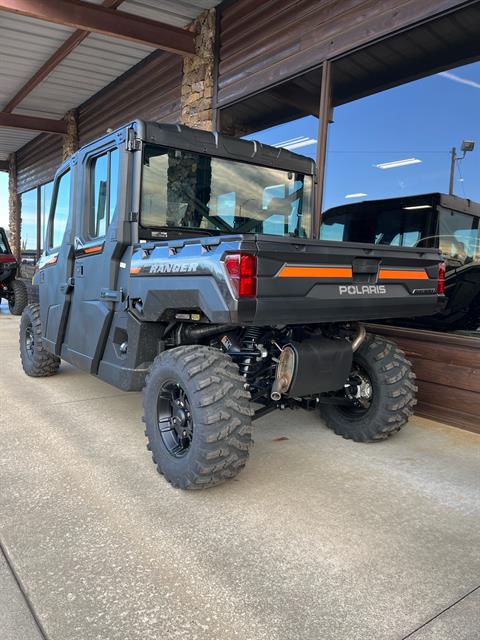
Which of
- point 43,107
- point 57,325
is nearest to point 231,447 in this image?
point 57,325

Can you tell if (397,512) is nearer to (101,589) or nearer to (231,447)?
(231,447)

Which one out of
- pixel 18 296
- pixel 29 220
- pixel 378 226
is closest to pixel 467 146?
pixel 378 226

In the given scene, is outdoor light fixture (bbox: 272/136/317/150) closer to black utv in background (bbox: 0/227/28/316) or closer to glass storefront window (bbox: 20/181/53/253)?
black utv in background (bbox: 0/227/28/316)

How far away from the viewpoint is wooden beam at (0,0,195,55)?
18.7 ft

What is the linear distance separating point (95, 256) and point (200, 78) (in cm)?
452

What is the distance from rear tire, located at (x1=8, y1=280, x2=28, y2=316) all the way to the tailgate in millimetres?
9664

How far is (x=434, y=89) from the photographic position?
4578 mm

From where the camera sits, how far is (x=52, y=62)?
862 cm

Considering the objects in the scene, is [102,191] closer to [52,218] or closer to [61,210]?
[61,210]

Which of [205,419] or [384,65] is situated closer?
[205,419]

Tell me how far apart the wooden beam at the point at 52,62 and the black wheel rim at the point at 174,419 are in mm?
5551

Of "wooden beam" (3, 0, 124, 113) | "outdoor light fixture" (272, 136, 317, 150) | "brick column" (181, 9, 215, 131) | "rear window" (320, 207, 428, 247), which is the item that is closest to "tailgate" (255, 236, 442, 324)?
"rear window" (320, 207, 428, 247)

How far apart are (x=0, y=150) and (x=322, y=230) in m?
14.9

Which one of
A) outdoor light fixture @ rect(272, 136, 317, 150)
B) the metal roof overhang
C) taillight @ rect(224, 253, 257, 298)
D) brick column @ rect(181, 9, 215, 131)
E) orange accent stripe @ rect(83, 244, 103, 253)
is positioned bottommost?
taillight @ rect(224, 253, 257, 298)
